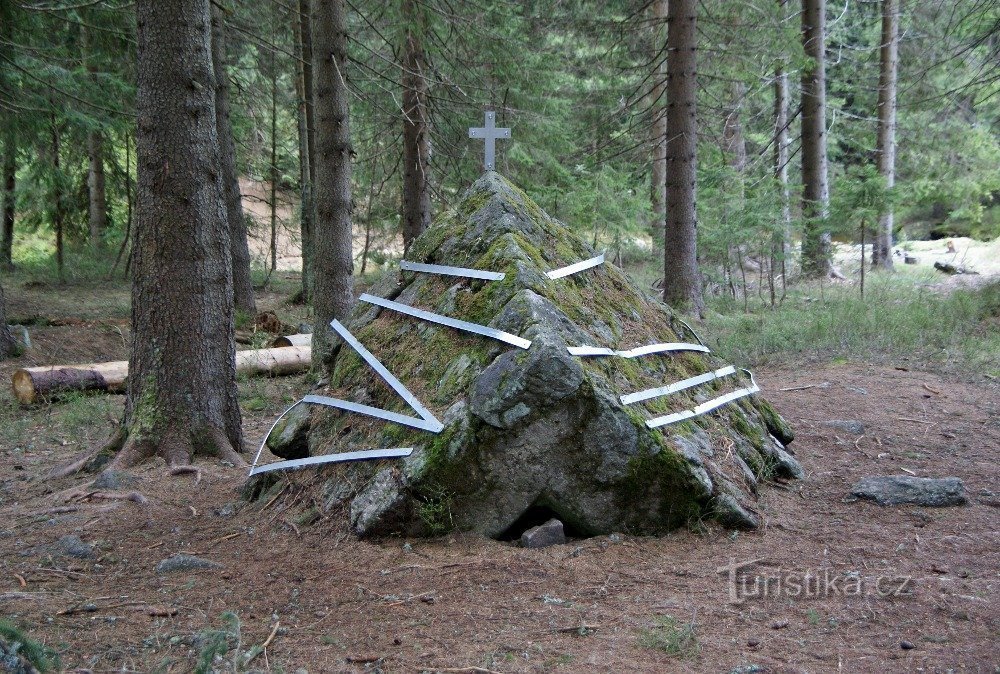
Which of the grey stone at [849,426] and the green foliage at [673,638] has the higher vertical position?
the grey stone at [849,426]

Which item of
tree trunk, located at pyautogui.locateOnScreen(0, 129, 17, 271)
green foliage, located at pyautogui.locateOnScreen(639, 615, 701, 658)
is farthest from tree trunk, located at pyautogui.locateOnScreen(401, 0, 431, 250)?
green foliage, located at pyautogui.locateOnScreen(639, 615, 701, 658)

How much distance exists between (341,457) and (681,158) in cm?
918

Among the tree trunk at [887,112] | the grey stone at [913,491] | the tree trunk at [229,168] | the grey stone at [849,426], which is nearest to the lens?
the grey stone at [913,491]

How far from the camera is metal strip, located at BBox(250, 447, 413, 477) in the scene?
15.9ft

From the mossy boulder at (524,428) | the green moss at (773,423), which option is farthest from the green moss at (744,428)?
the green moss at (773,423)

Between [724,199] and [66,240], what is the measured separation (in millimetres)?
18011

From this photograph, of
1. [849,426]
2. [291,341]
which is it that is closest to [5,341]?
[291,341]

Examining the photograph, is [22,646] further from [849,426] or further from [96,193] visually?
[96,193]

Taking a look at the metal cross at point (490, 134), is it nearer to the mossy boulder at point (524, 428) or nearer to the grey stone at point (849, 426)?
the mossy boulder at point (524, 428)

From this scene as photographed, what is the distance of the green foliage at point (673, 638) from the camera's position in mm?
3359

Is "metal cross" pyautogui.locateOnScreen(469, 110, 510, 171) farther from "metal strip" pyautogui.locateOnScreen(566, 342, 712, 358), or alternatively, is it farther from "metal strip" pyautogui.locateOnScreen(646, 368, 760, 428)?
"metal strip" pyautogui.locateOnScreen(646, 368, 760, 428)

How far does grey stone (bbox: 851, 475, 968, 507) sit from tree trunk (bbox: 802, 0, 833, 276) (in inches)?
449

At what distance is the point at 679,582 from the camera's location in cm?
412

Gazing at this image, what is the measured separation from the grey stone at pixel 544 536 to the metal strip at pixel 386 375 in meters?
0.82
